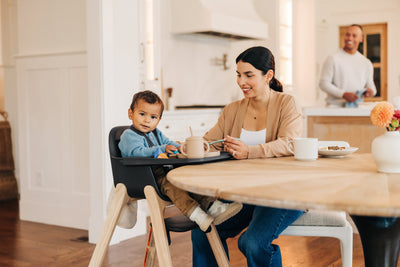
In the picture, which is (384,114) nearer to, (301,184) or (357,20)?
→ (301,184)

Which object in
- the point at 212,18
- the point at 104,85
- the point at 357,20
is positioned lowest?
the point at 104,85

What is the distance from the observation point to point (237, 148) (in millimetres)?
2072

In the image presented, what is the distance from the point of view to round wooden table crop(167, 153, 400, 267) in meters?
1.24

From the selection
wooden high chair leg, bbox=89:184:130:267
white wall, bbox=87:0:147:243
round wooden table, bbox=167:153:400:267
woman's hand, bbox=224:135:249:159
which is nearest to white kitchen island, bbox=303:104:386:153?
white wall, bbox=87:0:147:243

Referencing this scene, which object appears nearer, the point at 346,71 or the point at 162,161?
the point at 162,161

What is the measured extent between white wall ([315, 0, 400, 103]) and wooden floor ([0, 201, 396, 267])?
5154mm

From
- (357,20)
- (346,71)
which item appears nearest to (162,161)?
(346,71)

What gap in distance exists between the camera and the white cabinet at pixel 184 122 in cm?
446

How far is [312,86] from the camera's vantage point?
296 inches

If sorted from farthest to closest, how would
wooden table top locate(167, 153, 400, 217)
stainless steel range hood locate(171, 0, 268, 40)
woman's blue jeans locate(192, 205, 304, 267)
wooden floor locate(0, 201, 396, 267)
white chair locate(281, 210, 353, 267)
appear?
stainless steel range hood locate(171, 0, 268, 40) → wooden floor locate(0, 201, 396, 267) → white chair locate(281, 210, 353, 267) → woman's blue jeans locate(192, 205, 304, 267) → wooden table top locate(167, 153, 400, 217)

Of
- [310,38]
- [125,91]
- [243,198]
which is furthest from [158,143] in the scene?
[310,38]

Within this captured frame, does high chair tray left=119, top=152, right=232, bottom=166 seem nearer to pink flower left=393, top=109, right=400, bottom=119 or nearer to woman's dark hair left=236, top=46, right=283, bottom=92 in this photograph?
woman's dark hair left=236, top=46, right=283, bottom=92

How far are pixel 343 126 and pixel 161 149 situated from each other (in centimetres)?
219

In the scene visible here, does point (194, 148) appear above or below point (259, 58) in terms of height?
below
